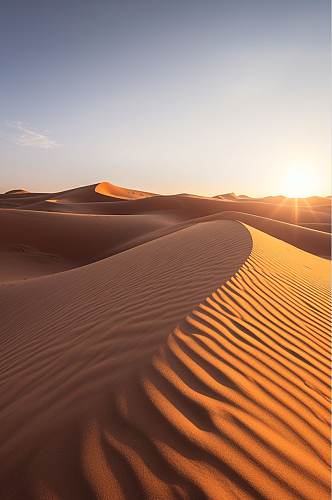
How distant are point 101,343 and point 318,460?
1.89 m

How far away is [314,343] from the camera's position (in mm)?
3418

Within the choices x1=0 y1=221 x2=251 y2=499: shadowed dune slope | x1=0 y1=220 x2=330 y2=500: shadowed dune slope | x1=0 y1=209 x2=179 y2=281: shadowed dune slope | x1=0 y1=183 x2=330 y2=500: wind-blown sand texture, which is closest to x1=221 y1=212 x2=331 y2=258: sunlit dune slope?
x1=0 y1=209 x2=179 y2=281: shadowed dune slope

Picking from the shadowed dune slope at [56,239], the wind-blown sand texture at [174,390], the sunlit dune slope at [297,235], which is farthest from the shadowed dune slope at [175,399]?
→ the sunlit dune slope at [297,235]

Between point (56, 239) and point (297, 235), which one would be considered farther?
point (56, 239)

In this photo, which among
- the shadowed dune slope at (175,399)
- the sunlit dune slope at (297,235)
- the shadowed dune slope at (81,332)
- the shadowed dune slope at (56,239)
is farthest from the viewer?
the sunlit dune slope at (297,235)

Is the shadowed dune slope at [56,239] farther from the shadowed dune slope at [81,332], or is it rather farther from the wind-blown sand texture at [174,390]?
the wind-blown sand texture at [174,390]

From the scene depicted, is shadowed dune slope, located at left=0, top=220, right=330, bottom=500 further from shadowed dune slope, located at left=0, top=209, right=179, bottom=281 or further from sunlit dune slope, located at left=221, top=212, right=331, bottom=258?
sunlit dune slope, located at left=221, top=212, right=331, bottom=258

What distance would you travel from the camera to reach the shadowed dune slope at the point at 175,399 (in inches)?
64.7

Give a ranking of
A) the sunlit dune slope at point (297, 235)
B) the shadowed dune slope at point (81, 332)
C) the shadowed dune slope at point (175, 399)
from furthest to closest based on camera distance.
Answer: the sunlit dune slope at point (297, 235), the shadowed dune slope at point (81, 332), the shadowed dune slope at point (175, 399)

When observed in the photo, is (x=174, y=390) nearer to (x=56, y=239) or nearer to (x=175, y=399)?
(x=175, y=399)

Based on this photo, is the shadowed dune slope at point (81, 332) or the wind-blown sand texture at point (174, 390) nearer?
the wind-blown sand texture at point (174, 390)

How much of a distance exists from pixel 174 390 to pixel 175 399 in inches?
3.0

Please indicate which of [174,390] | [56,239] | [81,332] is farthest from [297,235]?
[174,390]

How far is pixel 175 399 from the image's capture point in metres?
2.05
